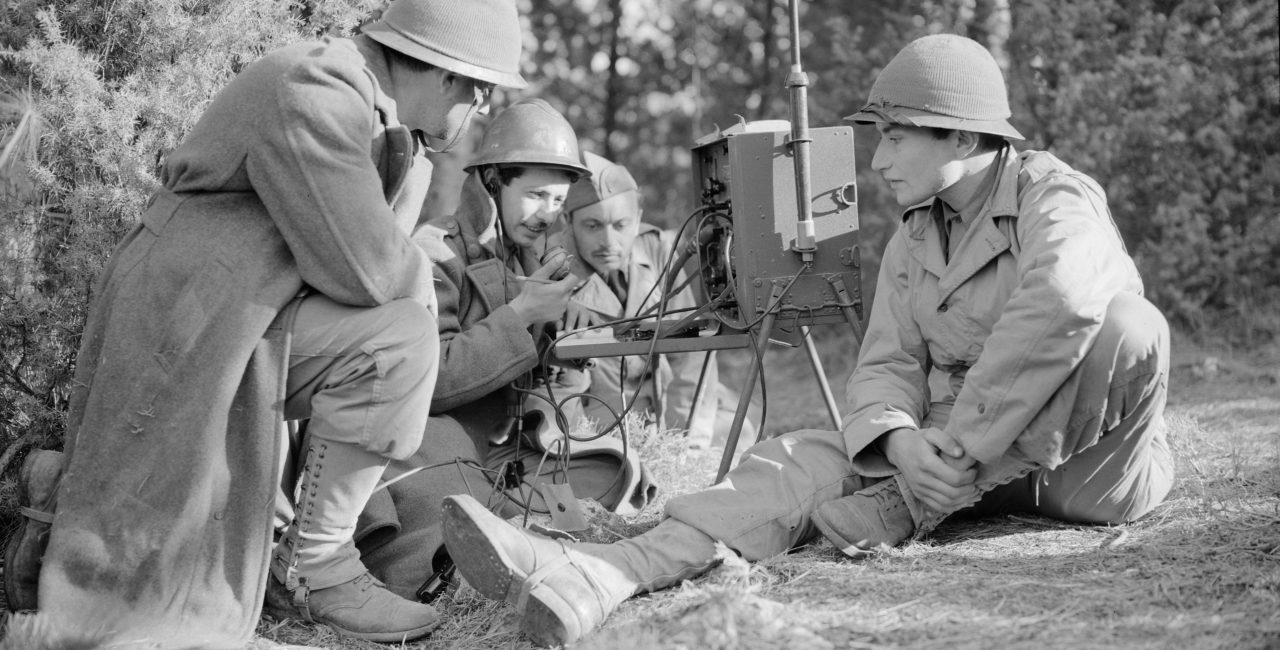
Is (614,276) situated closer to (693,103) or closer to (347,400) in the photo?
(347,400)

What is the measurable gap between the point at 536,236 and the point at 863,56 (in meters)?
4.88

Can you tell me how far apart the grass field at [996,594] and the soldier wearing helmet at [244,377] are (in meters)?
0.24

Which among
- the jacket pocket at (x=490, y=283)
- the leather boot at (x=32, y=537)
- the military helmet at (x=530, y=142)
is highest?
the military helmet at (x=530, y=142)

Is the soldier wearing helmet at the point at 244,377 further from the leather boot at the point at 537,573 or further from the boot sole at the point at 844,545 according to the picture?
the boot sole at the point at 844,545

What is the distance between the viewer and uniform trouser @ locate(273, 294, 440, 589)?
293 centimetres

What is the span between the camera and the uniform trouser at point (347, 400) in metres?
2.93

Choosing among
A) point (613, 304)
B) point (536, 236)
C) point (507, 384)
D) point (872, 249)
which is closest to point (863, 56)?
point (872, 249)

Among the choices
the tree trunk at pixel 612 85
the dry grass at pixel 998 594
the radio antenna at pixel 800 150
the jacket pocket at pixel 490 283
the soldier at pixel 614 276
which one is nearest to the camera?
the dry grass at pixel 998 594

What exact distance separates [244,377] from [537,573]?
0.84m

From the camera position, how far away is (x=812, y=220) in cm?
387

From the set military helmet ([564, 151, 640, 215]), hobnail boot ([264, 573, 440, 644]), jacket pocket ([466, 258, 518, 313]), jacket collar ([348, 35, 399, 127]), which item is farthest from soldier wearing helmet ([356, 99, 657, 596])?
jacket collar ([348, 35, 399, 127])

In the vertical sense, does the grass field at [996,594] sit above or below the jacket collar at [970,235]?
below

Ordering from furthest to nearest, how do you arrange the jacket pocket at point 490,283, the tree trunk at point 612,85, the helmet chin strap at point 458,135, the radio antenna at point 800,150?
the tree trunk at point 612,85
the jacket pocket at point 490,283
the radio antenna at point 800,150
the helmet chin strap at point 458,135

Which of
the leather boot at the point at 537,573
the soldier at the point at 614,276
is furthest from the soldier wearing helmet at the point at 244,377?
the soldier at the point at 614,276
